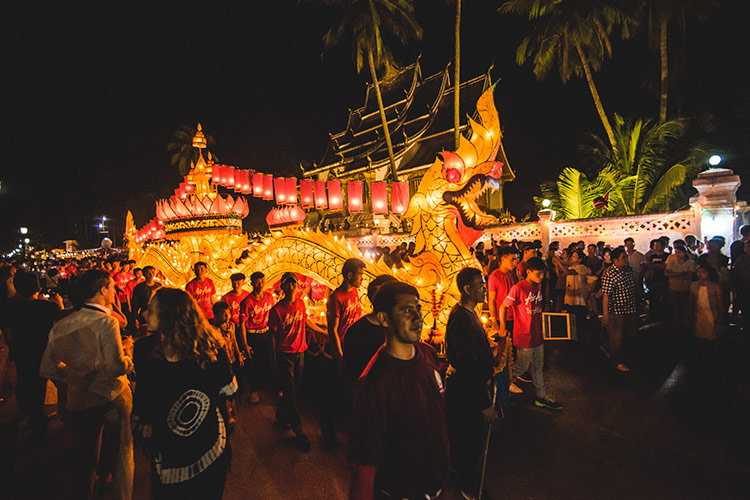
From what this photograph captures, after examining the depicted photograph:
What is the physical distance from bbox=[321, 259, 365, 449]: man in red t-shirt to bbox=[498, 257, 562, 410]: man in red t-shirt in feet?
5.63

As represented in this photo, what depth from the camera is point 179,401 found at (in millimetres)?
2039

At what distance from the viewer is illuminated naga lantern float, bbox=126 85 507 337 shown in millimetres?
4332

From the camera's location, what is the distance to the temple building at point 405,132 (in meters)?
22.1

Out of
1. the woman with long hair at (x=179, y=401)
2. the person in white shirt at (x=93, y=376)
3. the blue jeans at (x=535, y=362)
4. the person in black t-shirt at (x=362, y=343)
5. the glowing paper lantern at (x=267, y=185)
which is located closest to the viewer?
the woman with long hair at (x=179, y=401)

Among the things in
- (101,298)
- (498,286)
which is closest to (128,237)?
(101,298)

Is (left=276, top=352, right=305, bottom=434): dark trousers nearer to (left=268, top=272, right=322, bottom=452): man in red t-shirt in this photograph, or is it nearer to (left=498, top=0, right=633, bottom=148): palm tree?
(left=268, top=272, right=322, bottom=452): man in red t-shirt

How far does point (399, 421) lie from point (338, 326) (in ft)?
7.26

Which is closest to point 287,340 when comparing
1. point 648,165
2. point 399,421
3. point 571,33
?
point 399,421

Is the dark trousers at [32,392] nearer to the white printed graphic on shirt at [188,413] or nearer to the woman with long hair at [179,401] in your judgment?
the woman with long hair at [179,401]

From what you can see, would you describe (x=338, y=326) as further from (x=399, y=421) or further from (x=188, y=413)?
(x=399, y=421)

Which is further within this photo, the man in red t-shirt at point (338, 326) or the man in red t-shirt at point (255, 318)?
the man in red t-shirt at point (255, 318)

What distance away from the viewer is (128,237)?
1130 centimetres

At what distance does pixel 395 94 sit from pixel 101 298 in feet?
90.7

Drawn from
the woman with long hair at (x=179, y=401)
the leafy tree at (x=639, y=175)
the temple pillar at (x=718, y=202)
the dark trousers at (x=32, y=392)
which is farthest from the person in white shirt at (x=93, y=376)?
the leafy tree at (x=639, y=175)
